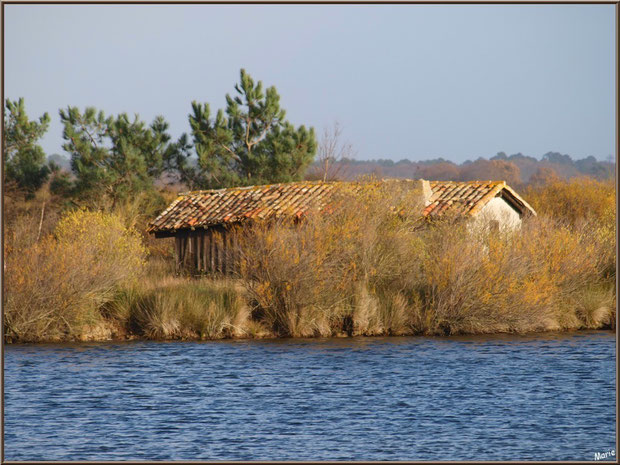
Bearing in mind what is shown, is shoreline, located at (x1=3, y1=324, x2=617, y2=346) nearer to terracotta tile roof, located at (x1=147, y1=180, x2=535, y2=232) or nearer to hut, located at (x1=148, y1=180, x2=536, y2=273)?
hut, located at (x1=148, y1=180, x2=536, y2=273)

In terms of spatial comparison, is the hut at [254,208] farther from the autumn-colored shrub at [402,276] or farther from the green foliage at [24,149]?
the green foliage at [24,149]

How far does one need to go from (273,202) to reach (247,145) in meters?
12.3

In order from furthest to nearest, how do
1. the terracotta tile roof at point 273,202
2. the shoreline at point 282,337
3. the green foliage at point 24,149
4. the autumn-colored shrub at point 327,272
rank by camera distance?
1. the green foliage at point 24,149
2. the terracotta tile roof at point 273,202
3. the autumn-colored shrub at point 327,272
4. the shoreline at point 282,337

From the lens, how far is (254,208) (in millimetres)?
35812

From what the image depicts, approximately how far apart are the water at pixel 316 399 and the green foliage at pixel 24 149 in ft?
66.2

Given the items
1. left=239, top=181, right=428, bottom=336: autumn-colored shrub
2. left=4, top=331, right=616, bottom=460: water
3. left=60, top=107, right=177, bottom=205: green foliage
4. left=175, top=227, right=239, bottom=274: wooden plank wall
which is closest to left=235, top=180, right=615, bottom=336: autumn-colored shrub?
left=239, top=181, right=428, bottom=336: autumn-colored shrub

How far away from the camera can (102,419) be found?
1906 cm

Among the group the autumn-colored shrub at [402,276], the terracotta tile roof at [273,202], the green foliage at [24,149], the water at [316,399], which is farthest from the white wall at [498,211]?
the green foliage at [24,149]

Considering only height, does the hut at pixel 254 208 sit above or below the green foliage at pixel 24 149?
below

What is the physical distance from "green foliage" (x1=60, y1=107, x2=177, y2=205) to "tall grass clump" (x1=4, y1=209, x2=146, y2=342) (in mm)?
15589

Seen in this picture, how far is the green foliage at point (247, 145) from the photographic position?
46.7 metres

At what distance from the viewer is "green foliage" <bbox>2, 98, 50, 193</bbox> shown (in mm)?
45281

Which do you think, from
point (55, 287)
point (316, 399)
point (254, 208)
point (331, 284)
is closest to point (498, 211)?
point (254, 208)

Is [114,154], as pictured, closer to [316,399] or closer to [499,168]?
[316,399]
